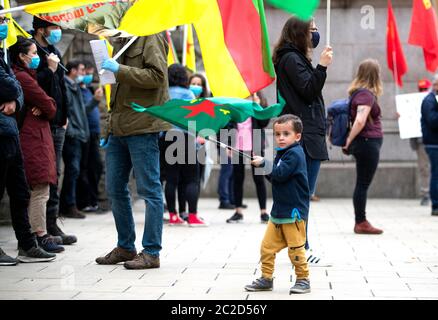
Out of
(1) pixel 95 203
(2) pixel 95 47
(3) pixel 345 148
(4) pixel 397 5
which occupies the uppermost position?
(4) pixel 397 5

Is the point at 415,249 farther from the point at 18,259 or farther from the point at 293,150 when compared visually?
the point at 18,259

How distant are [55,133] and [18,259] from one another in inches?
72.5

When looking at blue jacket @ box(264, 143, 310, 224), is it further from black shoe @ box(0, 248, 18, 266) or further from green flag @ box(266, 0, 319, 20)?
black shoe @ box(0, 248, 18, 266)

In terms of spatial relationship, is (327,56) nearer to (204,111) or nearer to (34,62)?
(204,111)

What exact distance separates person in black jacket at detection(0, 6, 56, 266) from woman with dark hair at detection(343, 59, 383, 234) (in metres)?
3.80

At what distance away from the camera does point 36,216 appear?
26.2ft

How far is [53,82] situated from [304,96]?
2587 millimetres

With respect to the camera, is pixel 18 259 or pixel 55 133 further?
pixel 55 133

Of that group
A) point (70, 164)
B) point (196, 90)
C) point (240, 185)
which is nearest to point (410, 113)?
point (240, 185)

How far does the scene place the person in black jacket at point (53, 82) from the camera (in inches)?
326

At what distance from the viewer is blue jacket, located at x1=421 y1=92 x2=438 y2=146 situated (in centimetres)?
1216

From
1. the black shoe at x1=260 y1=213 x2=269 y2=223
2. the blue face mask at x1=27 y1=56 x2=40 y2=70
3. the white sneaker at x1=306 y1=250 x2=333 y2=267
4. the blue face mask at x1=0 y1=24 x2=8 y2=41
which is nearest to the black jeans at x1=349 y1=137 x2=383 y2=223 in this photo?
the black shoe at x1=260 y1=213 x2=269 y2=223
